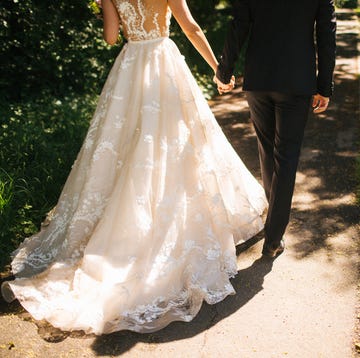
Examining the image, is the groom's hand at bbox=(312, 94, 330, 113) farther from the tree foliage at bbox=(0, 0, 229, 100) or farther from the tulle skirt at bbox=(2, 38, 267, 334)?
the tree foliage at bbox=(0, 0, 229, 100)

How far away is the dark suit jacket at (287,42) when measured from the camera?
2.94m

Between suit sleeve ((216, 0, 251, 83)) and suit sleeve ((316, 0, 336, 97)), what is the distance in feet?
1.52

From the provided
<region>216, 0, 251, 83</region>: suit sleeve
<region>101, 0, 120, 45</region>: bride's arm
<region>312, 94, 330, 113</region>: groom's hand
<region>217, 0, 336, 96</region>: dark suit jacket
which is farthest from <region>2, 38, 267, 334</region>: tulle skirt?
<region>312, 94, 330, 113</region>: groom's hand

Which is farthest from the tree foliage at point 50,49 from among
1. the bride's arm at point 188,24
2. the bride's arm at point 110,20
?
the bride's arm at point 188,24

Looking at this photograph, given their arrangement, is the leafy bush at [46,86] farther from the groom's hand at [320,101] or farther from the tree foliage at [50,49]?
the groom's hand at [320,101]

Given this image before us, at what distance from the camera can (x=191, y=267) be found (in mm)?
3162

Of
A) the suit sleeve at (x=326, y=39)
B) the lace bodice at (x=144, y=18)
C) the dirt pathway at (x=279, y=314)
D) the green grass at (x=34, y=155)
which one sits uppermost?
the lace bodice at (x=144, y=18)

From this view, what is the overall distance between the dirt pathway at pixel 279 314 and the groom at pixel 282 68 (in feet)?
1.22

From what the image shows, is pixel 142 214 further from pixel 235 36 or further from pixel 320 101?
pixel 320 101

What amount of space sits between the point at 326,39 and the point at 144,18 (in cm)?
125

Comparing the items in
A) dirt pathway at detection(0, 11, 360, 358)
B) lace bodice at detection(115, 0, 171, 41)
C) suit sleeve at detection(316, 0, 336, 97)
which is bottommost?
dirt pathway at detection(0, 11, 360, 358)

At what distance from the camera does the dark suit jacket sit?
2.94 meters

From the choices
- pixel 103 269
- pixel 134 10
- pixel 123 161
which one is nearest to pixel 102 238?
pixel 103 269

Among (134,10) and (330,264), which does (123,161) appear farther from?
(330,264)
